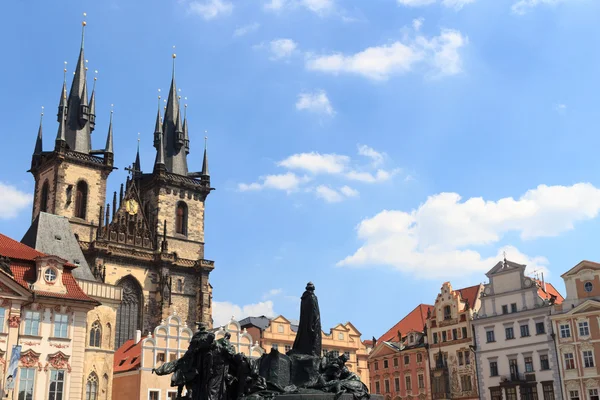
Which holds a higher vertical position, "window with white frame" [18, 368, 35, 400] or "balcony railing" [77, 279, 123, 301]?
"balcony railing" [77, 279, 123, 301]

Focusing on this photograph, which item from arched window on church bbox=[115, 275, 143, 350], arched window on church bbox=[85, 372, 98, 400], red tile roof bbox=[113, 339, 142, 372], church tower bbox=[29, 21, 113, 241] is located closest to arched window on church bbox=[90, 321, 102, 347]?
red tile roof bbox=[113, 339, 142, 372]

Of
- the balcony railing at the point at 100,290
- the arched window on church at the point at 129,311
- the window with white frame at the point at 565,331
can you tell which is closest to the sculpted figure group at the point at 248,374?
the balcony railing at the point at 100,290

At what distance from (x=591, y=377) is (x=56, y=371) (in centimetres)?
2896

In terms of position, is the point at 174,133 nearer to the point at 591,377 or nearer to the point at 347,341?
the point at 347,341

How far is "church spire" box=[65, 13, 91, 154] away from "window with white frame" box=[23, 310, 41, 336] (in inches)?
1232

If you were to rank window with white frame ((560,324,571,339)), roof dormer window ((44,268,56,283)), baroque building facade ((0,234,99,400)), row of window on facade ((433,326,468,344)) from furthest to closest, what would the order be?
1. row of window on facade ((433,326,468,344))
2. window with white frame ((560,324,571,339))
3. roof dormer window ((44,268,56,283))
4. baroque building facade ((0,234,99,400))

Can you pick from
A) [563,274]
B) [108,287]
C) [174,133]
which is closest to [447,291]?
[563,274]

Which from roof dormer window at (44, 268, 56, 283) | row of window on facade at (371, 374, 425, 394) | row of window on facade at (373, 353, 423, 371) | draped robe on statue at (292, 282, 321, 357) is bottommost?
draped robe on statue at (292, 282, 321, 357)

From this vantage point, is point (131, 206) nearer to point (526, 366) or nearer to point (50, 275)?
point (50, 275)

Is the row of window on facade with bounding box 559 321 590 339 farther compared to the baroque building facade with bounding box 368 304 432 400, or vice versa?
the baroque building facade with bounding box 368 304 432 400

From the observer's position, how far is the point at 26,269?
33.2 meters

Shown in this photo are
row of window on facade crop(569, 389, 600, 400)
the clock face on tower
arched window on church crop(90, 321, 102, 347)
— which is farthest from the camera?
the clock face on tower

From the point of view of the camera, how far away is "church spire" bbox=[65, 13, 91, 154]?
61.7 m

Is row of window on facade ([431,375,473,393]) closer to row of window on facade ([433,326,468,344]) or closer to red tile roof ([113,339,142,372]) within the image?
row of window on facade ([433,326,468,344])
